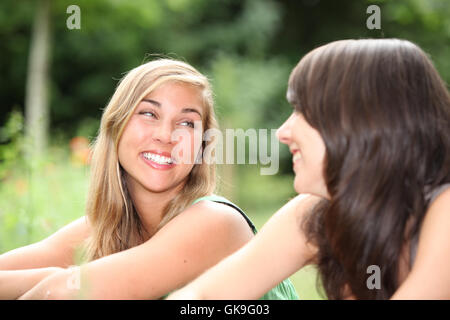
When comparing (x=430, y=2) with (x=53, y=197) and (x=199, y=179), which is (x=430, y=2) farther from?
(x=199, y=179)

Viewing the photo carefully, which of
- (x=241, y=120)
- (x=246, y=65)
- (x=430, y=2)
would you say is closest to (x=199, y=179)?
(x=430, y=2)

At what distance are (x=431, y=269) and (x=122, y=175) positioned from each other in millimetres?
1478

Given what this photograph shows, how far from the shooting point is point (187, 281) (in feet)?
6.49

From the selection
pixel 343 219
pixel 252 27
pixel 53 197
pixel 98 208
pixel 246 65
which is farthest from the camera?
pixel 252 27

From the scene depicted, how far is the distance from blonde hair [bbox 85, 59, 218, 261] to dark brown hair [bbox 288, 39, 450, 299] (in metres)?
0.82

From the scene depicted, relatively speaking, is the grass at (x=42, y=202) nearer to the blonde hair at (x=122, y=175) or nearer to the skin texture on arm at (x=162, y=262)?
the skin texture on arm at (x=162, y=262)

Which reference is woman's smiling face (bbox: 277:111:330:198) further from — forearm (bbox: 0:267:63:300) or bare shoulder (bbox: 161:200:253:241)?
forearm (bbox: 0:267:63:300)

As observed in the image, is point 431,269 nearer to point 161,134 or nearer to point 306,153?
point 306,153

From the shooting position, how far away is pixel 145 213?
245cm

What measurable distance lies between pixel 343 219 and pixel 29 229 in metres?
2.17

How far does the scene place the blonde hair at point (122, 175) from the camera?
224 centimetres

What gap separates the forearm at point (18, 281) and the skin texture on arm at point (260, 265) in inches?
25.8

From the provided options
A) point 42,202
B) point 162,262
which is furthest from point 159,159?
point 42,202

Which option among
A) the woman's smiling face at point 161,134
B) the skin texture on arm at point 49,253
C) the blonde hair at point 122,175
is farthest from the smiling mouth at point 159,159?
the skin texture on arm at point 49,253
